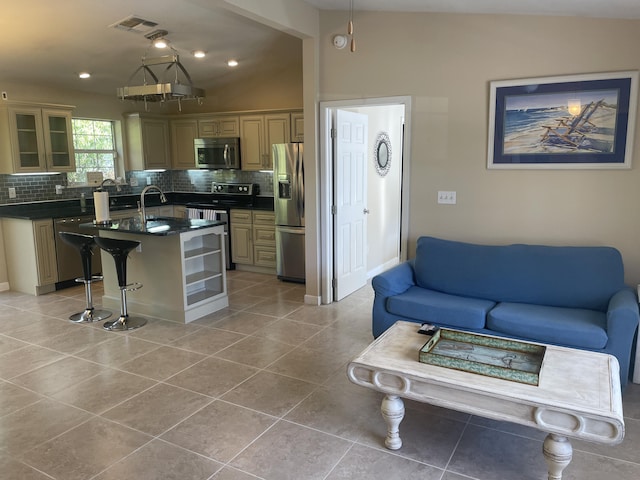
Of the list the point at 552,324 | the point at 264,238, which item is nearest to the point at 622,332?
the point at 552,324

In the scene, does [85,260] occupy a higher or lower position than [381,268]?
higher

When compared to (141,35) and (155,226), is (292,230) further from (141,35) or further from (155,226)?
(141,35)

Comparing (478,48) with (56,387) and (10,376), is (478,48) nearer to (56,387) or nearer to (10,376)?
(56,387)

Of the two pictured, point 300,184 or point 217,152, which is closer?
point 300,184

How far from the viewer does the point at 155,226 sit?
4.59 metres

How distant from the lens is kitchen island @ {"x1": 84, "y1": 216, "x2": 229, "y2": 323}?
176 inches

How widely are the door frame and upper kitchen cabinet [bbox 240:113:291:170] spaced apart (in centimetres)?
164

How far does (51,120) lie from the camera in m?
5.76

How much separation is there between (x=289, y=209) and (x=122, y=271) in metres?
2.15

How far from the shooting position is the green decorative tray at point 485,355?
2.30m

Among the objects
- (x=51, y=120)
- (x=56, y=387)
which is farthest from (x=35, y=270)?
(x=56, y=387)

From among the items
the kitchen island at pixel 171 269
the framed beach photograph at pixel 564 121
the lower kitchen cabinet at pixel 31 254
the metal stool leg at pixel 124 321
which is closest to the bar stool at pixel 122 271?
the metal stool leg at pixel 124 321

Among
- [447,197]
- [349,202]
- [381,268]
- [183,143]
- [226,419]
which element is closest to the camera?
[226,419]

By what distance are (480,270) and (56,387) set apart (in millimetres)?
3225
